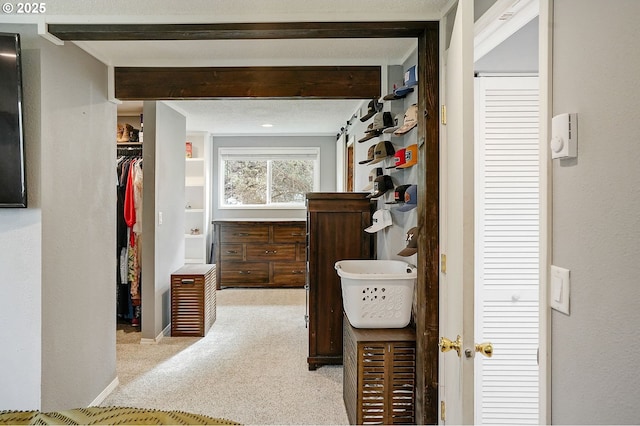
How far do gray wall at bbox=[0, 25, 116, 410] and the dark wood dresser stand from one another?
3.30 metres

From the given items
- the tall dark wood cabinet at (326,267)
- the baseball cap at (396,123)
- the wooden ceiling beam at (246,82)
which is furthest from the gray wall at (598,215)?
the tall dark wood cabinet at (326,267)

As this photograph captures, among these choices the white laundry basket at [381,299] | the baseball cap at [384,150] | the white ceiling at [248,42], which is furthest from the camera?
the baseball cap at [384,150]

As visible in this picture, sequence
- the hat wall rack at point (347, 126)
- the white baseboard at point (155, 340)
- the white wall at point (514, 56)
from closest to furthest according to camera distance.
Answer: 1. the white wall at point (514, 56)
2. the white baseboard at point (155, 340)
3. the hat wall rack at point (347, 126)

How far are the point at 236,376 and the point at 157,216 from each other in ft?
5.69

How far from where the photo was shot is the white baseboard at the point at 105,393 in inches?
104

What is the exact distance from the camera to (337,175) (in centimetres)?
639

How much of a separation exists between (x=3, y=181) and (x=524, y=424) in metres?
2.98

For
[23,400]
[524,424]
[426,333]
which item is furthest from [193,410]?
[524,424]

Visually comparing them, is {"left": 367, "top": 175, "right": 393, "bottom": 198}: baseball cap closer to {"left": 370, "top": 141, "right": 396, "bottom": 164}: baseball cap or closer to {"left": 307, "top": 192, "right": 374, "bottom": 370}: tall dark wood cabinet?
{"left": 370, "top": 141, "right": 396, "bottom": 164}: baseball cap

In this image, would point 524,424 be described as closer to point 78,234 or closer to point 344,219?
point 344,219

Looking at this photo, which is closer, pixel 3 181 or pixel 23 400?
pixel 3 181

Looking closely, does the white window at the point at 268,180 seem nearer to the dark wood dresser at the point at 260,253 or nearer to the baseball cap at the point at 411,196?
the dark wood dresser at the point at 260,253

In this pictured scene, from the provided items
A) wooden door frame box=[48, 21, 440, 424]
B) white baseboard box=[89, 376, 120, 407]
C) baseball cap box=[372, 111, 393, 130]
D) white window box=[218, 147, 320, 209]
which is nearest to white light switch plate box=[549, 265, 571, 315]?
wooden door frame box=[48, 21, 440, 424]

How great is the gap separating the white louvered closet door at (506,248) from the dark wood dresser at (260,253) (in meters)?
4.06
